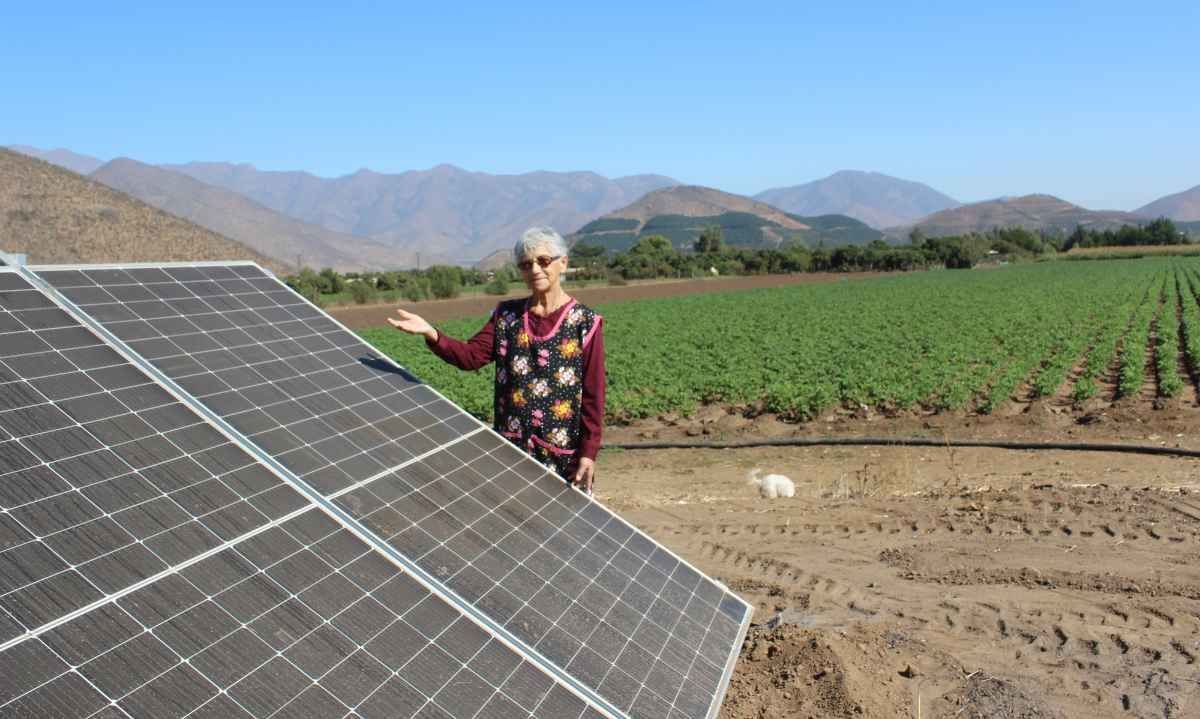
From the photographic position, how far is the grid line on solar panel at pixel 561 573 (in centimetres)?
395

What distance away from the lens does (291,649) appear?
10.2 ft

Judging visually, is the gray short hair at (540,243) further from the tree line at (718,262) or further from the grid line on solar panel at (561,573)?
the tree line at (718,262)

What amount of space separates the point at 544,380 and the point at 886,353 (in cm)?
1843

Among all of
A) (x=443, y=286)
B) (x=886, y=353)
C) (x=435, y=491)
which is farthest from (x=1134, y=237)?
(x=435, y=491)

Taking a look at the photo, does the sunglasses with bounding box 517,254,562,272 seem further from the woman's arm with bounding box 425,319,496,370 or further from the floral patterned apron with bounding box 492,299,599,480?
the woman's arm with bounding box 425,319,496,370

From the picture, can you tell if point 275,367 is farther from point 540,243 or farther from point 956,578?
point 956,578

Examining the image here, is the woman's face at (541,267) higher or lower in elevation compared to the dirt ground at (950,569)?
higher

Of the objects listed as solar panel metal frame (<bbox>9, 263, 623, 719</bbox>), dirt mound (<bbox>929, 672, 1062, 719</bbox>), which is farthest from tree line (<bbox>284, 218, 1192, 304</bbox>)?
dirt mound (<bbox>929, 672, 1062, 719</bbox>)

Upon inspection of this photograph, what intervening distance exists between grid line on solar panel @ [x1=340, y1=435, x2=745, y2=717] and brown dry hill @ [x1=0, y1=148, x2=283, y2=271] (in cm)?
7607

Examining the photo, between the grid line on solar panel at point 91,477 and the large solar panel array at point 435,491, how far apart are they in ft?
0.61

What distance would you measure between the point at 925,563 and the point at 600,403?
4.42 meters

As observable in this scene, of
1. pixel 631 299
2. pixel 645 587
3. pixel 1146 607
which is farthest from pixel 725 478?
pixel 631 299

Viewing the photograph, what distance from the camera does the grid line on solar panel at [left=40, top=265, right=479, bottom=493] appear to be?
14.4 ft

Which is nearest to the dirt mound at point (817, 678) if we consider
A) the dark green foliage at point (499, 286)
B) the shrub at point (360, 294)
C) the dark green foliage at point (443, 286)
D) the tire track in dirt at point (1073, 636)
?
the tire track in dirt at point (1073, 636)
